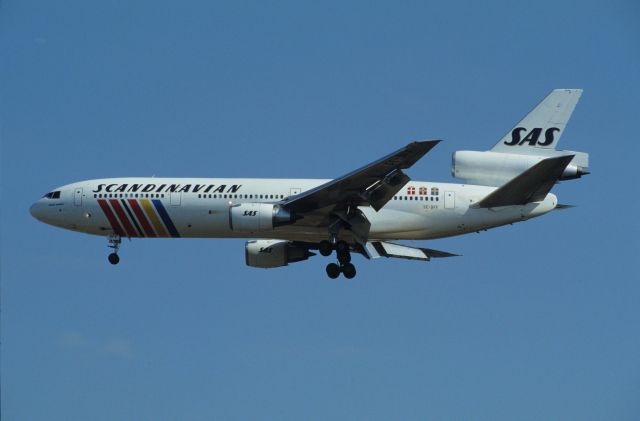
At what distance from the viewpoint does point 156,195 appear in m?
46.8

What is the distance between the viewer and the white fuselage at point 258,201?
45656mm

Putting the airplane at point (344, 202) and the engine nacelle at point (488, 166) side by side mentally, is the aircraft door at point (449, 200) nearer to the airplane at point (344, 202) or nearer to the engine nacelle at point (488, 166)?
the airplane at point (344, 202)

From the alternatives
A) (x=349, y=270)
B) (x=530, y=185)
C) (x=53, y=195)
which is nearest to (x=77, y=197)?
(x=53, y=195)

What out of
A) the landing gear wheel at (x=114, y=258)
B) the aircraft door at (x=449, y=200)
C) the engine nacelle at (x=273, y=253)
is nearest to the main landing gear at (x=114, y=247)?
the landing gear wheel at (x=114, y=258)

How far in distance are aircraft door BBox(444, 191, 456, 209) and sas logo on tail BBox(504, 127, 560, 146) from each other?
349 centimetres

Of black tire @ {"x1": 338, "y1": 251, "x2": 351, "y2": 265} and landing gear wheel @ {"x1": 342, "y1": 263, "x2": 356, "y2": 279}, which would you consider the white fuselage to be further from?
landing gear wheel @ {"x1": 342, "y1": 263, "x2": 356, "y2": 279}

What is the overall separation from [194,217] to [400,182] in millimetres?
8935

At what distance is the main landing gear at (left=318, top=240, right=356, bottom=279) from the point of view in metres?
46.6

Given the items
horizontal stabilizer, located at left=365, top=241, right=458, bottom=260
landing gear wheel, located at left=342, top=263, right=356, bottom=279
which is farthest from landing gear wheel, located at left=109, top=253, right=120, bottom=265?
horizontal stabilizer, located at left=365, top=241, right=458, bottom=260

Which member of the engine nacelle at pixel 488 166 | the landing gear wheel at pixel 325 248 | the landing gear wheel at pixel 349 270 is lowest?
the landing gear wheel at pixel 349 270

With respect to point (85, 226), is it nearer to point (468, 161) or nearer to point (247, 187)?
point (247, 187)

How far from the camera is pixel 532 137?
1858 inches

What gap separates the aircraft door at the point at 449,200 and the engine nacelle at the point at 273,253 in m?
7.61

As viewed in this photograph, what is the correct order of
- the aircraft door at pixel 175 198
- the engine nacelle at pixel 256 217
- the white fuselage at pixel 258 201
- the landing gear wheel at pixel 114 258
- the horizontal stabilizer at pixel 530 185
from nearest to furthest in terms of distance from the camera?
1. the horizontal stabilizer at pixel 530 185
2. the engine nacelle at pixel 256 217
3. the white fuselage at pixel 258 201
4. the aircraft door at pixel 175 198
5. the landing gear wheel at pixel 114 258
